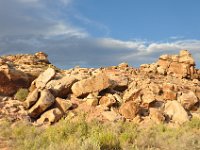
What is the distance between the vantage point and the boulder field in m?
25.1

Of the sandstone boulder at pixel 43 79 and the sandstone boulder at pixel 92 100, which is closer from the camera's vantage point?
the sandstone boulder at pixel 92 100

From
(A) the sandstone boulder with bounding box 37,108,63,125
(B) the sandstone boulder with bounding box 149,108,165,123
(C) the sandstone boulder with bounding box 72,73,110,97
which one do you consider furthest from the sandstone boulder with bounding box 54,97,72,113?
(B) the sandstone boulder with bounding box 149,108,165,123

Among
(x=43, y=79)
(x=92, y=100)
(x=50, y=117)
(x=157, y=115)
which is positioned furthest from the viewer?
(x=43, y=79)

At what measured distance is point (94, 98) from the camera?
27266 mm

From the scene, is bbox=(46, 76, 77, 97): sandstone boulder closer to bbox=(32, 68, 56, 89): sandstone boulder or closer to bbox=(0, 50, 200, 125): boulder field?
bbox=(0, 50, 200, 125): boulder field

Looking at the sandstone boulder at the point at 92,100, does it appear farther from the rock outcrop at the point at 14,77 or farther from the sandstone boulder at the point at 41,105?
the rock outcrop at the point at 14,77

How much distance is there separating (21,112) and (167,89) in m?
12.7

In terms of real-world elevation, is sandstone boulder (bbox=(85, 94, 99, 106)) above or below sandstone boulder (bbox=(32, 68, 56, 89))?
below

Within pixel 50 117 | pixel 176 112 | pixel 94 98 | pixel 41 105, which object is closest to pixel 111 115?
pixel 94 98

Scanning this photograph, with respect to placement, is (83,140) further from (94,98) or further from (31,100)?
(94,98)

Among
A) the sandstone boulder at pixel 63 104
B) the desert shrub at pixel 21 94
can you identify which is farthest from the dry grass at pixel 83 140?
the desert shrub at pixel 21 94

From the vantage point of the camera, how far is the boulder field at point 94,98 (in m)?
25.1

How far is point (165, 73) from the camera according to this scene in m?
38.9

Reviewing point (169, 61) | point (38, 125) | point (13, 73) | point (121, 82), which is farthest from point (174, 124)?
point (169, 61)
